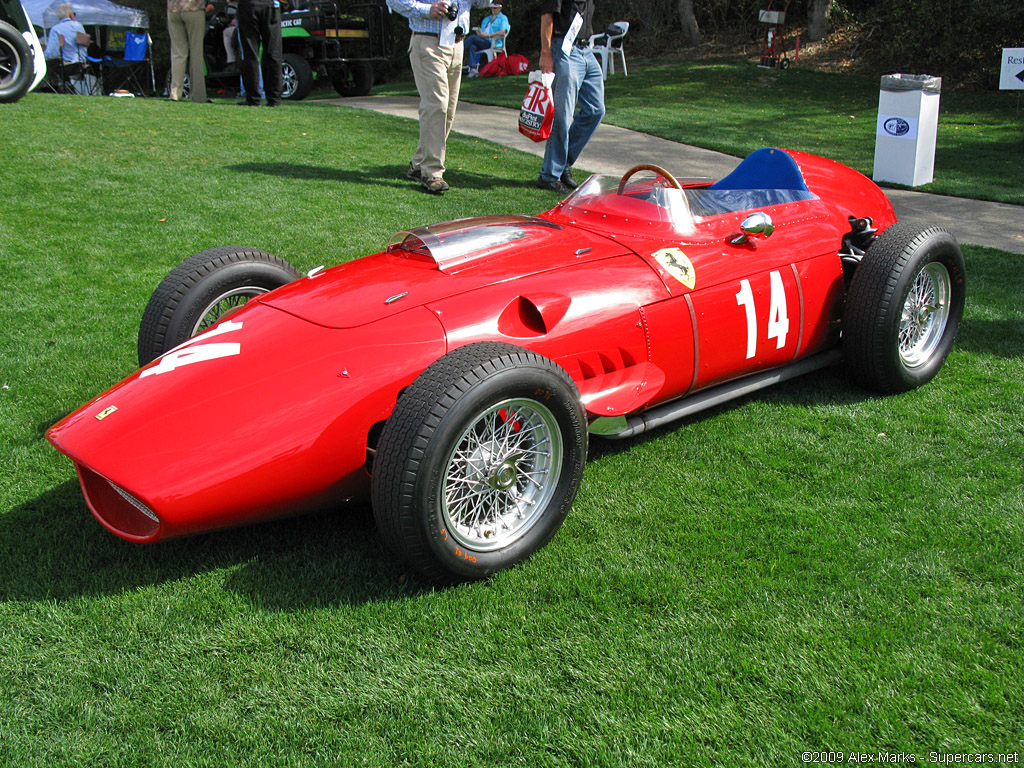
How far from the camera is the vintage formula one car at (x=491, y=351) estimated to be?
8.96 feet

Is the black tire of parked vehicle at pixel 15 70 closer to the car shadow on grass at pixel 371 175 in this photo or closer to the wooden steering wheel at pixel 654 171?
the car shadow on grass at pixel 371 175

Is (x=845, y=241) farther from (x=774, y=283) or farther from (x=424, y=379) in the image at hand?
(x=424, y=379)

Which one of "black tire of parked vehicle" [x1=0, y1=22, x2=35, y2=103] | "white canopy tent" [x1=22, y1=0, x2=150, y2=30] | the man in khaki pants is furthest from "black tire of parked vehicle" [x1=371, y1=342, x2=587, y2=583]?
"white canopy tent" [x1=22, y1=0, x2=150, y2=30]

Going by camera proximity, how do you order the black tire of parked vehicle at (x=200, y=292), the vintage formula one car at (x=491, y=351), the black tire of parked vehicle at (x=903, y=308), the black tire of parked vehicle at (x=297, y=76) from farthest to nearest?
the black tire of parked vehicle at (x=297, y=76), the black tire of parked vehicle at (x=903, y=308), the black tire of parked vehicle at (x=200, y=292), the vintage formula one car at (x=491, y=351)

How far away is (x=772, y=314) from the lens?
389 cm

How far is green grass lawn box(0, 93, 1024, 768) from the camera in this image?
89.7 inches

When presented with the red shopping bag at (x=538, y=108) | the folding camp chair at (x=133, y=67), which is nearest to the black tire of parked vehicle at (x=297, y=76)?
the folding camp chair at (x=133, y=67)

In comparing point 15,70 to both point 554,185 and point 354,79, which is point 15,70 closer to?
point 554,185

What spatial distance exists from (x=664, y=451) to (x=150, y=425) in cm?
210

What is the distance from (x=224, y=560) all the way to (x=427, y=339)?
106cm

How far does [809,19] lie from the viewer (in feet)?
66.3

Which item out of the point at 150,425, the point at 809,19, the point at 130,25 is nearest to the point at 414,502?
the point at 150,425

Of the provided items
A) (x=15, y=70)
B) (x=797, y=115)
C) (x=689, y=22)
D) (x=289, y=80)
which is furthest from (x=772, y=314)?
(x=689, y=22)

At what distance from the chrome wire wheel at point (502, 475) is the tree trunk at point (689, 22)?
21.8 meters
